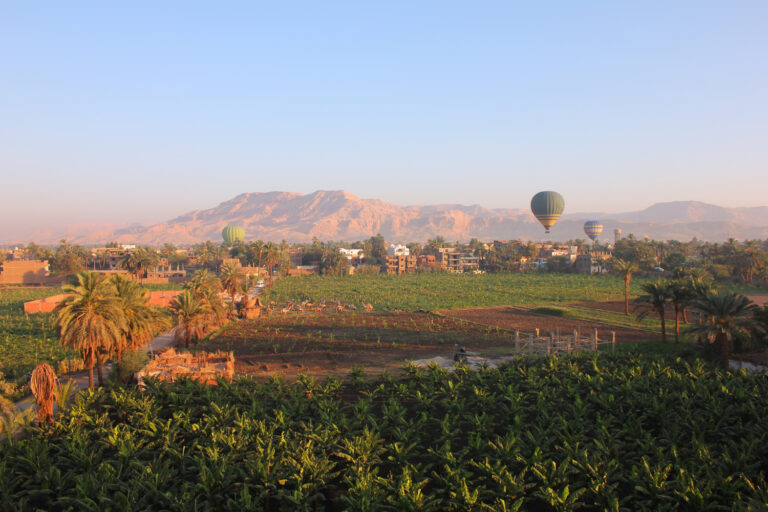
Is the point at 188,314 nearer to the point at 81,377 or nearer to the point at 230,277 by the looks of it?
the point at 81,377

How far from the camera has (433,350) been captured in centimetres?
3584

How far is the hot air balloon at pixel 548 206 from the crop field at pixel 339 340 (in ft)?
248

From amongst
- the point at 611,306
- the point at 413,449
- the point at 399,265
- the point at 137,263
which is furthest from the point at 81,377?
the point at 399,265

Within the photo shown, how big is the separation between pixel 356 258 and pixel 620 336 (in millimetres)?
100853

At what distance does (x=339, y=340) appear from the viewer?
130ft

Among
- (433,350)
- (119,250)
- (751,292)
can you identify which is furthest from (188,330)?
(119,250)

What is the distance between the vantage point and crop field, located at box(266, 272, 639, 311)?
218 feet

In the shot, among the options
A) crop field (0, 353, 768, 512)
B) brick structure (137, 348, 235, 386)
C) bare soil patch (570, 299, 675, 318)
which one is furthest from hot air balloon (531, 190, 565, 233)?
brick structure (137, 348, 235, 386)

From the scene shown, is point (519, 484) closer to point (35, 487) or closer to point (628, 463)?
point (628, 463)

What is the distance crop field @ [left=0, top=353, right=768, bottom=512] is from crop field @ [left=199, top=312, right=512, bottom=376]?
902 cm

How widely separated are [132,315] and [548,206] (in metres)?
108

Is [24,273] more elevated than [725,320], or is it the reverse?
[725,320]

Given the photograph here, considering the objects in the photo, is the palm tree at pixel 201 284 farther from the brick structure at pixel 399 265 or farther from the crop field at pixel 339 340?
the brick structure at pixel 399 265

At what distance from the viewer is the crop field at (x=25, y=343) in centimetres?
3074
